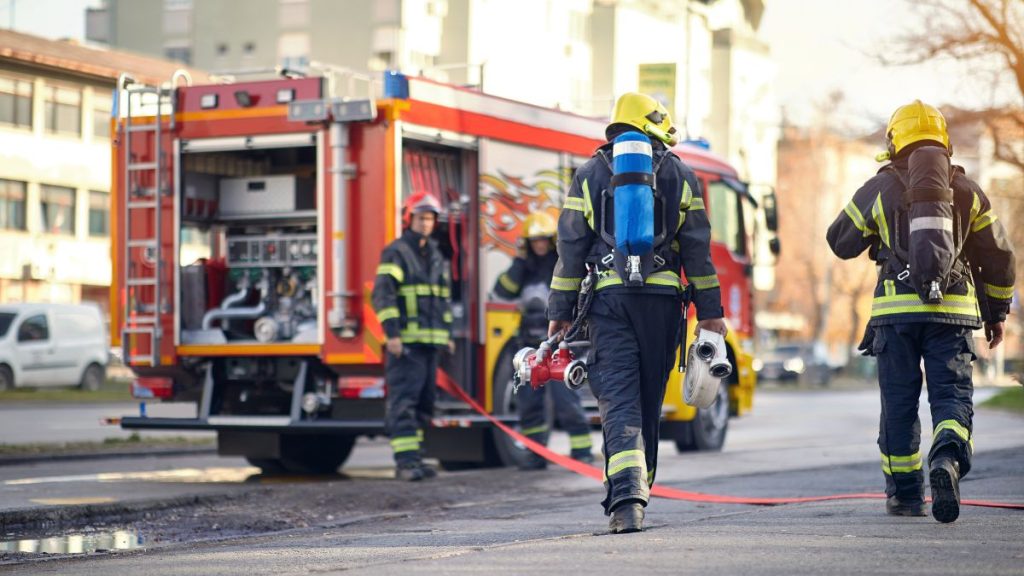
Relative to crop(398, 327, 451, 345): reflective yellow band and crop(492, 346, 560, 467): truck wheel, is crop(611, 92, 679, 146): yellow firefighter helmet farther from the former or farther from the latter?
crop(492, 346, 560, 467): truck wheel

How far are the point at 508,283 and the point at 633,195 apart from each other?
517 cm

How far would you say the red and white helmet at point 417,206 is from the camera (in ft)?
38.3

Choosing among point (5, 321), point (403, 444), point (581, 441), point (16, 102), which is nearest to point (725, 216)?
point (581, 441)

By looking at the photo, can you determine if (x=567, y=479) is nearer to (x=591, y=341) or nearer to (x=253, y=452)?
(x=253, y=452)

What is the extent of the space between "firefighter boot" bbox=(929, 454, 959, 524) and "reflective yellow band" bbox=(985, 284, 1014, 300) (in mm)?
1100

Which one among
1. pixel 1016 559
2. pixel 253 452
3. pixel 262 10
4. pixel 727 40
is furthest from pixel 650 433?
pixel 727 40

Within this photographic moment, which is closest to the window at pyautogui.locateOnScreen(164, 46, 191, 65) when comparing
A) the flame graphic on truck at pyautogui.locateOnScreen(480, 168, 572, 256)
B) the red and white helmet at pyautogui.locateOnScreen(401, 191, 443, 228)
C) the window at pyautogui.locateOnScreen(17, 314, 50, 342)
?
the window at pyautogui.locateOnScreen(17, 314, 50, 342)

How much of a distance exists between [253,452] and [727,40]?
222 feet

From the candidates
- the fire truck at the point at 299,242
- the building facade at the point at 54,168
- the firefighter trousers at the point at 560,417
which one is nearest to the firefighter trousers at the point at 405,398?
the fire truck at the point at 299,242

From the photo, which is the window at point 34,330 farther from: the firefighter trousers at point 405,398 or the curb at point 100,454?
the firefighter trousers at point 405,398

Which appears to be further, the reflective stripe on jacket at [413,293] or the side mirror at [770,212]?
the side mirror at [770,212]

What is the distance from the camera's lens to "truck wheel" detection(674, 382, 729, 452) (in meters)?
15.0

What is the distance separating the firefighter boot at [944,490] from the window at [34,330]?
25.1m

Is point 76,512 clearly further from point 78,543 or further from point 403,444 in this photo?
point 403,444
